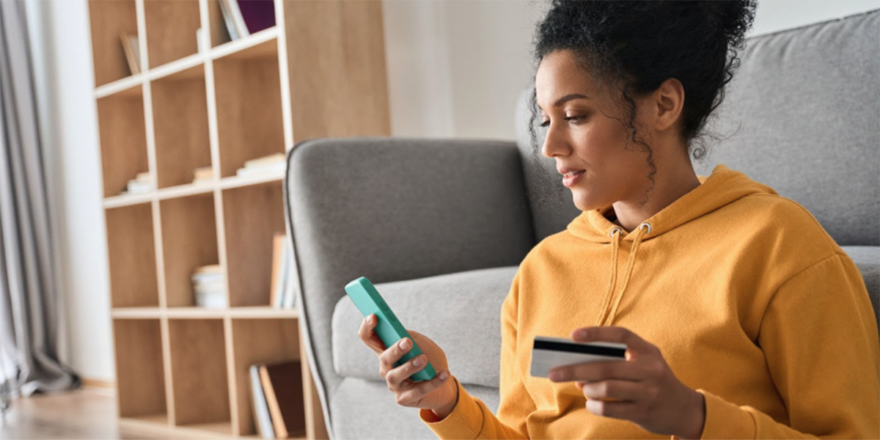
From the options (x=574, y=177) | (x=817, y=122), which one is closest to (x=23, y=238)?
(x=817, y=122)

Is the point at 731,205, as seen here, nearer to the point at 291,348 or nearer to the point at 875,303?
the point at 875,303

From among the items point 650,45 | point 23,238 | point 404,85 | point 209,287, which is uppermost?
point 404,85

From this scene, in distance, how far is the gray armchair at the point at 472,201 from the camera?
1.38 meters

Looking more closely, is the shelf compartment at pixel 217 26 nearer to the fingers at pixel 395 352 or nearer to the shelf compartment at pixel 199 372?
the shelf compartment at pixel 199 372

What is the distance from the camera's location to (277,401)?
241 centimetres

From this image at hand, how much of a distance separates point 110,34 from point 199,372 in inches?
47.0

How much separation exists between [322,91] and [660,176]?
1527mm

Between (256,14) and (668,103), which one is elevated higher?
(256,14)

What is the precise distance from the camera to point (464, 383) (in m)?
1.35

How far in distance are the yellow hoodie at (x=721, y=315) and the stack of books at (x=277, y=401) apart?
1.52 m

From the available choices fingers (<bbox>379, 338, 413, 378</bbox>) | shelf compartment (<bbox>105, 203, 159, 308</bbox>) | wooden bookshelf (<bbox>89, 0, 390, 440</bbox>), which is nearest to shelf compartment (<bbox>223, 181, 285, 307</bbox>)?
wooden bookshelf (<bbox>89, 0, 390, 440</bbox>)

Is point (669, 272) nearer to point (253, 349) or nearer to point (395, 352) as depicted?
point (395, 352)

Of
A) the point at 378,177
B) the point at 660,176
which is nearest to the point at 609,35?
the point at 660,176

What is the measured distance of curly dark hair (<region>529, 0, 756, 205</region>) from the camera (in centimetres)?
87
